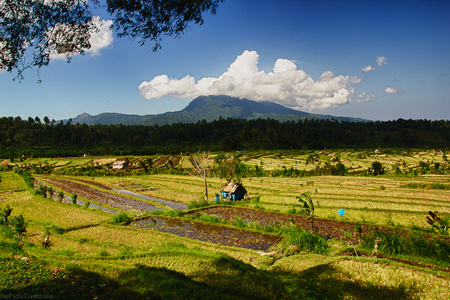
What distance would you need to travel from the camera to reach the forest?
3593 inches

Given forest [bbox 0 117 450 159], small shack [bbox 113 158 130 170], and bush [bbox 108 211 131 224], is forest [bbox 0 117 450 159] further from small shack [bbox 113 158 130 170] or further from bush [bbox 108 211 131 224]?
bush [bbox 108 211 131 224]

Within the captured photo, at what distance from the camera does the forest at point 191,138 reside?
9125 cm

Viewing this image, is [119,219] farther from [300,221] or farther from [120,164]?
[120,164]

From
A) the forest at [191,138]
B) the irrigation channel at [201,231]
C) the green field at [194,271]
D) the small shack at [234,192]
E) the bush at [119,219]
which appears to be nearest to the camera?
the green field at [194,271]

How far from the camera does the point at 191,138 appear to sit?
127188 millimetres

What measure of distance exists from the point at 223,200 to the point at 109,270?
18.7 meters

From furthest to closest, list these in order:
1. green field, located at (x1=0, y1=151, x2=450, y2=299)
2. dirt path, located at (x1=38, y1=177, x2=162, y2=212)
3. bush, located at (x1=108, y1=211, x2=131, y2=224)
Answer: dirt path, located at (x1=38, y1=177, x2=162, y2=212)
bush, located at (x1=108, y1=211, x2=131, y2=224)
green field, located at (x1=0, y1=151, x2=450, y2=299)

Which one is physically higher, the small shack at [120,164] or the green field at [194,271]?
the green field at [194,271]

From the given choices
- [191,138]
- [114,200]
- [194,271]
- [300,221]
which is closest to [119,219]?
[114,200]

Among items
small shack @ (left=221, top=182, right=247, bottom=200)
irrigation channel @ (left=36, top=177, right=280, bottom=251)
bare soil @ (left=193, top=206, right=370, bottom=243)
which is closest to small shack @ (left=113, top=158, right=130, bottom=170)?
irrigation channel @ (left=36, top=177, right=280, bottom=251)

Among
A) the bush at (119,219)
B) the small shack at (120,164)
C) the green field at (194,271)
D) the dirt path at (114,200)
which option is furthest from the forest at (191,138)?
the green field at (194,271)

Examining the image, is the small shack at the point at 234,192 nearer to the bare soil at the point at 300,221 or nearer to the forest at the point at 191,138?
the bare soil at the point at 300,221

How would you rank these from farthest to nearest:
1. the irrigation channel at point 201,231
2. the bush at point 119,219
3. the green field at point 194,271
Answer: the bush at point 119,219
the irrigation channel at point 201,231
the green field at point 194,271

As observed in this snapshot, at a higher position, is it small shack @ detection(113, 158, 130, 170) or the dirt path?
small shack @ detection(113, 158, 130, 170)
